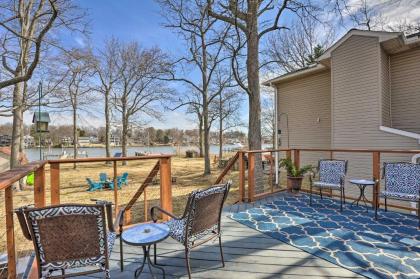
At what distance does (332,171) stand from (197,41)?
39.5 feet

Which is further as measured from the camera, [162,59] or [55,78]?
[162,59]

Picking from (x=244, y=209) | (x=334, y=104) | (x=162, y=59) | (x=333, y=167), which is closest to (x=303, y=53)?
(x=162, y=59)

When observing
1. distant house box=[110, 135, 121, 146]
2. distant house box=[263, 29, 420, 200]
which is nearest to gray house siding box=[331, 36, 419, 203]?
distant house box=[263, 29, 420, 200]

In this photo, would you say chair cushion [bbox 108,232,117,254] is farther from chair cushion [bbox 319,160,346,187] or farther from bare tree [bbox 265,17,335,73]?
bare tree [bbox 265,17,335,73]

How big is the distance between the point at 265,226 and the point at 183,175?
39.6 feet

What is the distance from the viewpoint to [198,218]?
2439mm

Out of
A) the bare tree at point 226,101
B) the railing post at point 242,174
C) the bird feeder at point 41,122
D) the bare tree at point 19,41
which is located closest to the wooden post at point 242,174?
the railing post at point 242,174

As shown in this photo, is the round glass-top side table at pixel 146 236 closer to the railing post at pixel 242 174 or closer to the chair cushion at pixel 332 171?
the railing post at pixel 242 174

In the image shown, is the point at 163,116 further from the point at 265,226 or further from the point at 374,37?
the point at 265,226

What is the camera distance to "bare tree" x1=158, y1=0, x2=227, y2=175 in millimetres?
11156

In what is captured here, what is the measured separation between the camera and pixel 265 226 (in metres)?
3.90

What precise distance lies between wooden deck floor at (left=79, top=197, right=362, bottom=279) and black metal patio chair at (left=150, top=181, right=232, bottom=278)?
19 centimetres

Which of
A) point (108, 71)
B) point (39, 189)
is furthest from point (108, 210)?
point (108, 71)

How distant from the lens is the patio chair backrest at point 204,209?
2318 millimetres
